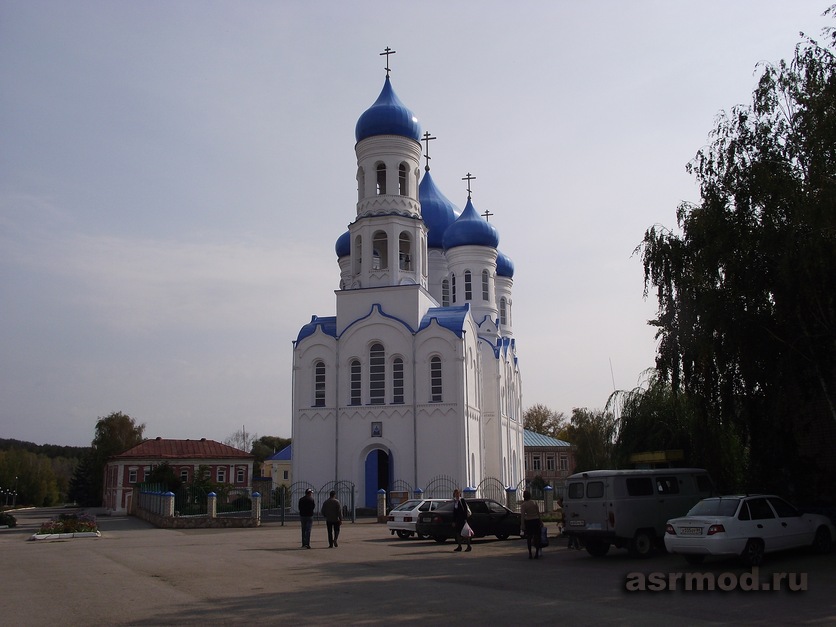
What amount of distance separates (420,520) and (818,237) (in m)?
11.6

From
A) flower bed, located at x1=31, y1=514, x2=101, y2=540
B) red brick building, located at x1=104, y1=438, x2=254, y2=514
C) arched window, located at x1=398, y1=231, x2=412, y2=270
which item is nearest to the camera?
flower bed, located at x1=31, y1=514, x2=101, y2=540

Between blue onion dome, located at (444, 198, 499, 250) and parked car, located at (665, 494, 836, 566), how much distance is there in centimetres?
3190

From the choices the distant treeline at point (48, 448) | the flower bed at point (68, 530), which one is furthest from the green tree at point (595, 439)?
the distant treeline at point (48, 448)

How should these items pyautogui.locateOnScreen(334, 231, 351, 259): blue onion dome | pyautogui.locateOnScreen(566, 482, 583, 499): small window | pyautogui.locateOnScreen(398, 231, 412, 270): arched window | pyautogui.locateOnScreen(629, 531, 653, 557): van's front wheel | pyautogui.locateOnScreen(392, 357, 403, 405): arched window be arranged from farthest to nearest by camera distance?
pyautogui.locateOnScreen(334, 231, 351, 259): blue onion dome → pyautogui.locateOnScreen(398, 231, 412, 270): arched window → pyautogui.locateOnScreen(392, 357, 403, 405): arched window → pyautogui.locateOnScreen(566, 482, 583, 499): small window → pyautogui.locateOnScreen(629, 531, 653, 557): van's front wheel

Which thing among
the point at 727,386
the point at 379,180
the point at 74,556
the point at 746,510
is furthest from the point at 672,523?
the point at 379,180

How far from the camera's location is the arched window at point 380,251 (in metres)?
36.7

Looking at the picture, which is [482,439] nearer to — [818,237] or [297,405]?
[297,405]

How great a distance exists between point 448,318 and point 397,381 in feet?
11.8

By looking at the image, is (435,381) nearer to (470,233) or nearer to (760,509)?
(470,233)

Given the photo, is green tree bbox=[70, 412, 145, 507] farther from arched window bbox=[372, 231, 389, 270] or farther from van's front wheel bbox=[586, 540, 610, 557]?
van's front wheel bbox=[586, 540, 610, 557]

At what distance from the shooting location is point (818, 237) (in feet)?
46.4

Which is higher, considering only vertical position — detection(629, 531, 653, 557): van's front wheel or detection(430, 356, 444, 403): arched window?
detection(430, 356, 444, 403): arched window

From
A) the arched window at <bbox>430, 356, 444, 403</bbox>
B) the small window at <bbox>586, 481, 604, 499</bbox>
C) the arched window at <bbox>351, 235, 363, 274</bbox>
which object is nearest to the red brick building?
the arched window at <bbox>351, 235, 363, 274</bbox>

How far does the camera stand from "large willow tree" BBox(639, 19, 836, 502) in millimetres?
14469
